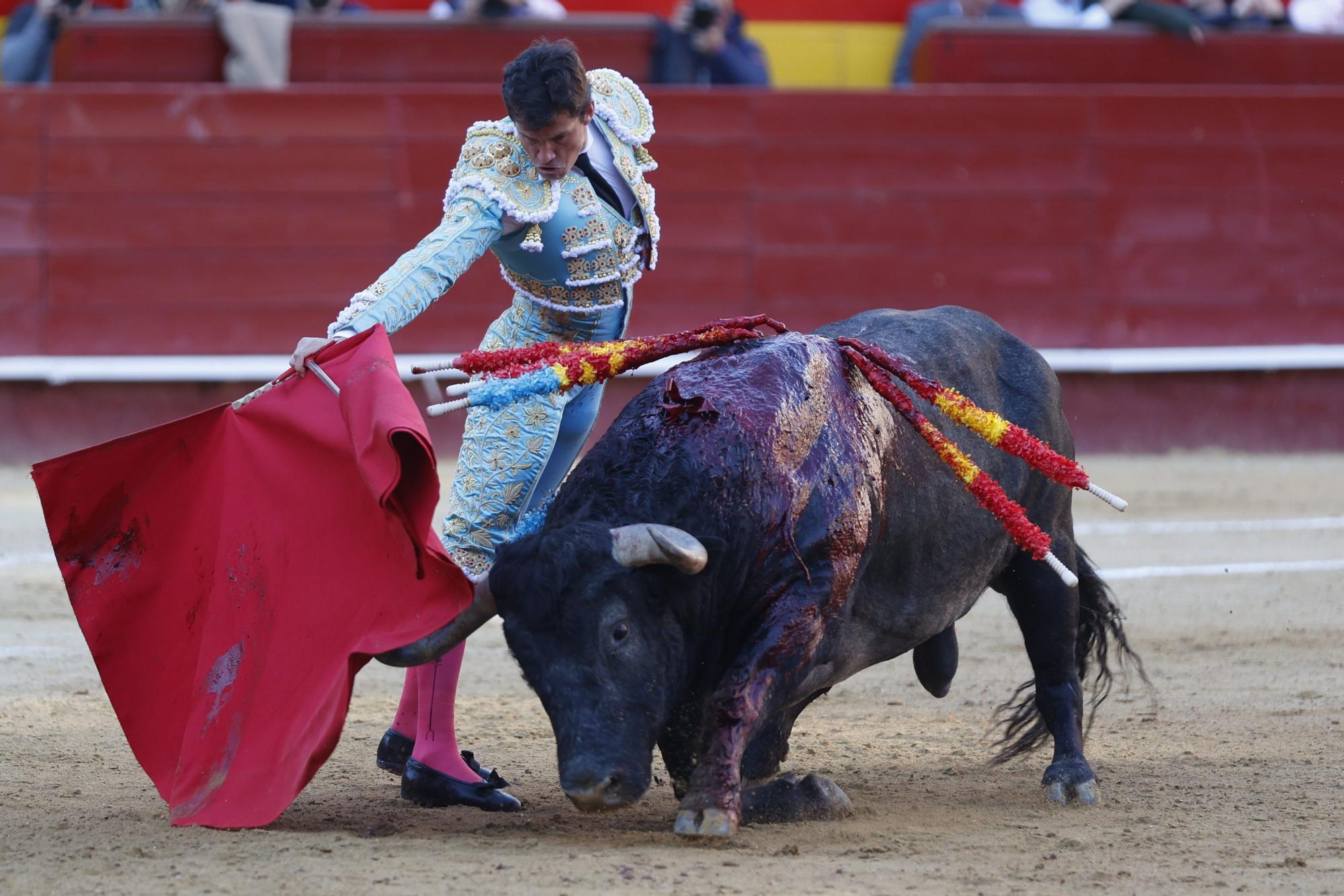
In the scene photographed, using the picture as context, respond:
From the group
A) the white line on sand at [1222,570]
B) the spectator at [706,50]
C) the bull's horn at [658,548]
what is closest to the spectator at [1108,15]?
the spectator at [706,50]

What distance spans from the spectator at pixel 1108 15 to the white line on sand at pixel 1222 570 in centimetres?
340

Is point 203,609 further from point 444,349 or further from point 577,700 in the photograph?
point 444,349

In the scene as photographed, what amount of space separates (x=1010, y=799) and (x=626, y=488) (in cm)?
98

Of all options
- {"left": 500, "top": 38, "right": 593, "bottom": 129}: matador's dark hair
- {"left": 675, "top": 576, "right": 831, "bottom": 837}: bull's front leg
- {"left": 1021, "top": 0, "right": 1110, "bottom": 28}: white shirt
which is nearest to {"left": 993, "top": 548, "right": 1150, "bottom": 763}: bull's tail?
{"left": 675, "top": 576, "right": 831, "bottom": 837}: bull's front leg

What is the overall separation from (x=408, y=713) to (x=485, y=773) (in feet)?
0.60

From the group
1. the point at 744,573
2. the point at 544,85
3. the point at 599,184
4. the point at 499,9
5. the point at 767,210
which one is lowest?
the point at 744,573

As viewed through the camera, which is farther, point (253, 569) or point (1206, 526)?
point (1206, 526)

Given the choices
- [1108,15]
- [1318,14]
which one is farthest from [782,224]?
[1318,14]

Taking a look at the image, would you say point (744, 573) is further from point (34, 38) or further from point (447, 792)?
point (34, 38)

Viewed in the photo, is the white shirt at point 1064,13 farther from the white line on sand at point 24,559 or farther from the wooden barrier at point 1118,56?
the white line on sand at point 24,559

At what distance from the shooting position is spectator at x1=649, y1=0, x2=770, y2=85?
7617mm

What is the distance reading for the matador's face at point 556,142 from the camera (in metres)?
2.67

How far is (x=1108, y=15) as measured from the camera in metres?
8.29

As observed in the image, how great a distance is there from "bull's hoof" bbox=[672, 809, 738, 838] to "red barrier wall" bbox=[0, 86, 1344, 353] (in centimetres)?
537
